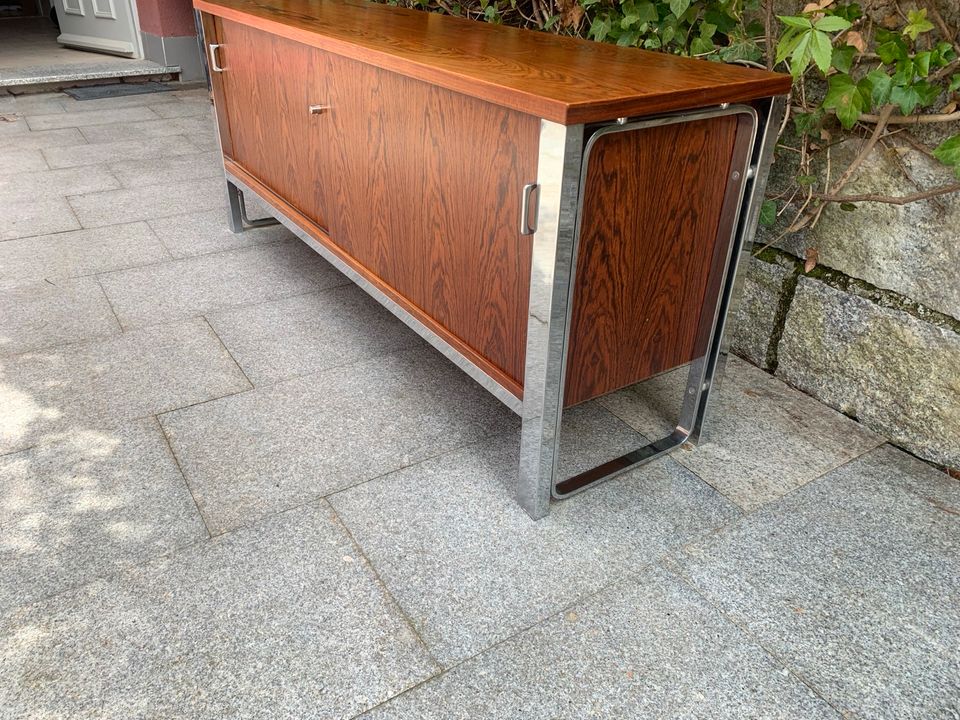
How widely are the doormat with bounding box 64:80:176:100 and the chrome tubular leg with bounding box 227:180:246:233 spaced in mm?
2973

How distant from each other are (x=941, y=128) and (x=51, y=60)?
6.64 meters

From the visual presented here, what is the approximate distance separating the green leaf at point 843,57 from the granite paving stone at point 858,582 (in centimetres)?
93

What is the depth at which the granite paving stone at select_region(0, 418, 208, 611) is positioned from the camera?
59.4 inches

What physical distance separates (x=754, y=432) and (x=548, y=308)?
0.86 metres

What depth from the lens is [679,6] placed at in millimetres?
1900

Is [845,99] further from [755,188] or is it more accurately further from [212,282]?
[212,282]

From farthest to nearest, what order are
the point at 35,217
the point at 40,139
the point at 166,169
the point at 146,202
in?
the point at 40,139
the point at 166,169
the point at 146,202
the point at 35,217

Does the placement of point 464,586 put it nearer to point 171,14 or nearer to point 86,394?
point 86,394

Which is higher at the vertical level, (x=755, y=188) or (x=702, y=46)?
(x=702, y=46)

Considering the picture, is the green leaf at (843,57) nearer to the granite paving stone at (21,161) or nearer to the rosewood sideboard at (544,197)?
the rosewood sideboard at (544,197)

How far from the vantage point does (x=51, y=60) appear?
20.2 feet

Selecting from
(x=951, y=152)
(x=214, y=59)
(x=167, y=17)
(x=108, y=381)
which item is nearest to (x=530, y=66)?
(x=951, y=152)

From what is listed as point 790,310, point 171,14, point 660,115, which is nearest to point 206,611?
point 660,115

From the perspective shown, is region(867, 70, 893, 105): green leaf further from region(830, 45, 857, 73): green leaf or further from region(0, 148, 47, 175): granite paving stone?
region(0, 148, 47, 175): granite paving stone
